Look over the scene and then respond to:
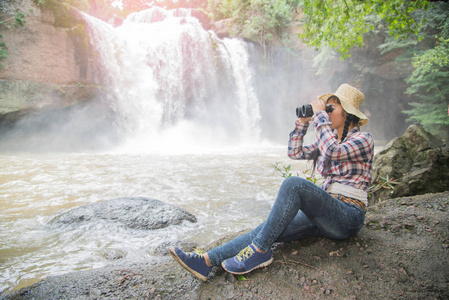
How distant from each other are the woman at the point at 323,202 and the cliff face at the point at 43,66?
13.5 metres

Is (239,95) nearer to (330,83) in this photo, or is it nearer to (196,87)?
(196,87)

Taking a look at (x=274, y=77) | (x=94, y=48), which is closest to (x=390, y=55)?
(x=274, y=77)

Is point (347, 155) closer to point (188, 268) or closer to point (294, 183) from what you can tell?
point (294, 183)

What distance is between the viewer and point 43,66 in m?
12.0

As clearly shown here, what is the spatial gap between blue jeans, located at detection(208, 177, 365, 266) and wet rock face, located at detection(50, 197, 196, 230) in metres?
2.02

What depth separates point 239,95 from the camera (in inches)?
731

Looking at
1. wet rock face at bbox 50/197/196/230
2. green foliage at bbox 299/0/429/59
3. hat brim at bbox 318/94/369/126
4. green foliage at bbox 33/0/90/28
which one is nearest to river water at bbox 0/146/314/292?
wet rock face at bbox 50/197/196/230

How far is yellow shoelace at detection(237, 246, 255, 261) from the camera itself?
6.02 ft

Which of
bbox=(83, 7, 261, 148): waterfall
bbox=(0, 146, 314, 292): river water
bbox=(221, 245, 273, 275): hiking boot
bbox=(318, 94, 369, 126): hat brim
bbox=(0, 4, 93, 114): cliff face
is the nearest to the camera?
bbox=(221, 245, 273, 275): hiking boot

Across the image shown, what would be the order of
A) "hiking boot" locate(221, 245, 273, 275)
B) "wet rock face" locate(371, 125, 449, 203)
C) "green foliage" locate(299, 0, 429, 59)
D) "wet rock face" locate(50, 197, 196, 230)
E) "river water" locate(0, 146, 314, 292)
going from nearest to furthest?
1. "hiking boot" locate(221, 245, 273, 275)
2. "river water" locate(0, 146, 314, 292)
3. "wet rock face" locate(50, 197, 196, 230)
4. "wet rock face" locate(371, 125, 449, 203)
5. "green foliage" locate(299, 0, 429, 59)

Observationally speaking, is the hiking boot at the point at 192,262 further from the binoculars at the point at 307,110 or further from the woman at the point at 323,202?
the binoculars at the point at 307,110

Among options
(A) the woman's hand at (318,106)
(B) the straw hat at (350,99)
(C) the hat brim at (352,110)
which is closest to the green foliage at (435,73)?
(B) the straw hat at (350,99)

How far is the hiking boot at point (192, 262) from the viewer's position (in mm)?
1809

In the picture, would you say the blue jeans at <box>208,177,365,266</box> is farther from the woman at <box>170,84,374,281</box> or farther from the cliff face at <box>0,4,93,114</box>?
the cliff face at <box>0,4,93,114</box>
